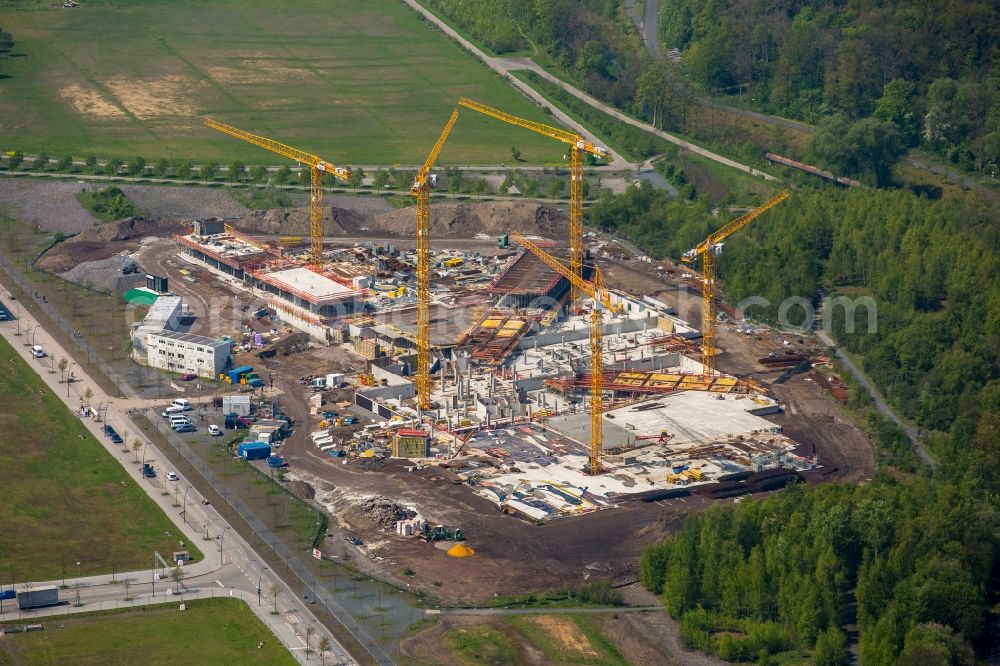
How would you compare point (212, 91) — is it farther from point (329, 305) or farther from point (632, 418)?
point (632, 418)

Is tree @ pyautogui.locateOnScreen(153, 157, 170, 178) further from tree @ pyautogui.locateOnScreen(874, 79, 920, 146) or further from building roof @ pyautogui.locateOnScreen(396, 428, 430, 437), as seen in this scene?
tree @ pyautogui.locateOnScreen(874, 79, 920, 146)

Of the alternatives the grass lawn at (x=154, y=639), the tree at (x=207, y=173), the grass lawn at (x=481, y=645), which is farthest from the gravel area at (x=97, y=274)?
the grass lawn at (x=481, y=645)

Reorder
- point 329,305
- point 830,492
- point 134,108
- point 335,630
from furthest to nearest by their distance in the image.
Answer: point 134,108 → point 329,305 → point 830,492 → point 335,630

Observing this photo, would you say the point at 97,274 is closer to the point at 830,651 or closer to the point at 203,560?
the point at 203,560

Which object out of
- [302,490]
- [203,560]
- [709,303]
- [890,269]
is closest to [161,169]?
[709,303]

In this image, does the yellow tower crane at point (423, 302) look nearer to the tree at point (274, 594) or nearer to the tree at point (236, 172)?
the tree at point (274, 594)

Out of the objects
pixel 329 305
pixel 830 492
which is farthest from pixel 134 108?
pixel 830 492

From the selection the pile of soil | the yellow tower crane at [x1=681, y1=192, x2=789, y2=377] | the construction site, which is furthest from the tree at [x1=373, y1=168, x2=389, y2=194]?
the yellow tower crane at [x1=681, y1=192, x2=789, y2=377]
